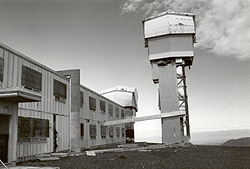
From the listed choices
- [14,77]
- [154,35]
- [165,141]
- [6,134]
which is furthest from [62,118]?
[154,35]

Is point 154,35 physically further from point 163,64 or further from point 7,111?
point 7,111

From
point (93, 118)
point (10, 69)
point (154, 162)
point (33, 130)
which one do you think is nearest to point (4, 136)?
point (10, 69)

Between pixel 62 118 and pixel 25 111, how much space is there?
5771mm

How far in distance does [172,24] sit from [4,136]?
2392cm

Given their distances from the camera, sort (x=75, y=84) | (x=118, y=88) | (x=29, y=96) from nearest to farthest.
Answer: (x=29, y=96), (x=75, y=84), (x=118, y=88)

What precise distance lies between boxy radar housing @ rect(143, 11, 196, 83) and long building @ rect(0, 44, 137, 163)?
9656 mm

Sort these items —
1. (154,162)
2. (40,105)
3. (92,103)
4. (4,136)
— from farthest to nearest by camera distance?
(92,103) → (40,105) → (154,162) → (4,136)

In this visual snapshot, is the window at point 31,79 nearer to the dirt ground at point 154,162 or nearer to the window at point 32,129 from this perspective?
the window at point 32,129

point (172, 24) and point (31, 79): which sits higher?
point (172, 24)

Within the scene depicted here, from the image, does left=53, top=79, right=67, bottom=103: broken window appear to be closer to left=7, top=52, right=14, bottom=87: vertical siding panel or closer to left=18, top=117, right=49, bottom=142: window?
left=18, top=117, right=49, bottom=142: window

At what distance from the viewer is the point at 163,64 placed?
102ft

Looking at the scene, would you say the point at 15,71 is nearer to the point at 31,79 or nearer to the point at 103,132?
the point at 31,79

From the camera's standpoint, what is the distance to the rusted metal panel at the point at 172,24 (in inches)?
1196

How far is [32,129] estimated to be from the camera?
55.7 ft
